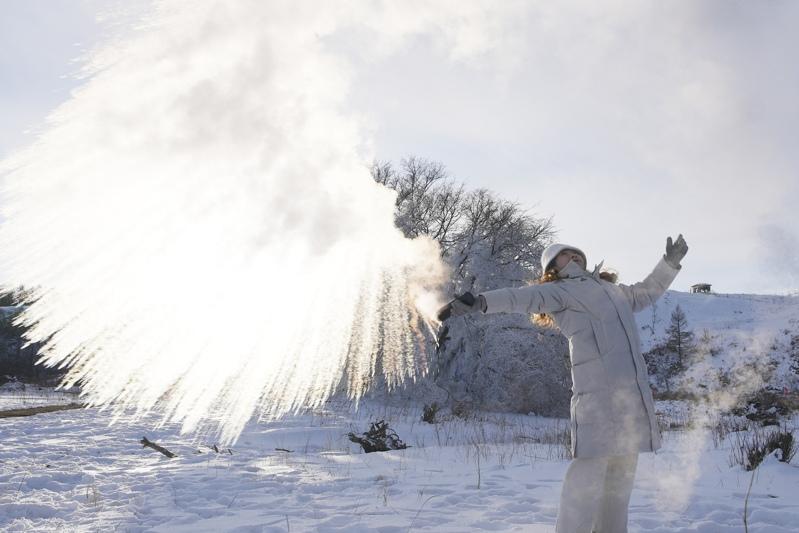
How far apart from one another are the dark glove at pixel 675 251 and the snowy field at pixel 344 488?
2.20 meters

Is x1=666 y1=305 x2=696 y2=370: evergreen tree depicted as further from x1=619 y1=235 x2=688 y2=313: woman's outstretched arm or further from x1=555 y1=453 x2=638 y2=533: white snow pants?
x1=555 y1=453 x2=638 y2=533: white snow pants

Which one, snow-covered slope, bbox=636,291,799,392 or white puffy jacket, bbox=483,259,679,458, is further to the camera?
snow-covered slope, bbox=636,291,799,392

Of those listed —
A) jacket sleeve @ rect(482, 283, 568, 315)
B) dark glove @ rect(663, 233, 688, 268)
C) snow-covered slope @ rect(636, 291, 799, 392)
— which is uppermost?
snow-covered slope @ rect(636, 291, 799, 392)

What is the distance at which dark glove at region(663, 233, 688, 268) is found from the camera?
4344 mm

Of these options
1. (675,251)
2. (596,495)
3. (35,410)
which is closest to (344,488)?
(596,495)

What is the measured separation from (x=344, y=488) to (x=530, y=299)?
3.93 meters

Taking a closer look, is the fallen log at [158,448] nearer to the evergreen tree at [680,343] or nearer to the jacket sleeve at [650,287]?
the jacket sleeve at [650,287]

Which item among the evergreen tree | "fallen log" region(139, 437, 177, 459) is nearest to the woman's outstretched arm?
"fallen log" region(139, 437, 177, 459)

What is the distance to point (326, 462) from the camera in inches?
334

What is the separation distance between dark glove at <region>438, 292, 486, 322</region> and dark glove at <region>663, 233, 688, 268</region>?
5.56 feet

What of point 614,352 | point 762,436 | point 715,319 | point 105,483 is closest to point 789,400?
point 762,436

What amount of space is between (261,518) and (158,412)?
11.9m

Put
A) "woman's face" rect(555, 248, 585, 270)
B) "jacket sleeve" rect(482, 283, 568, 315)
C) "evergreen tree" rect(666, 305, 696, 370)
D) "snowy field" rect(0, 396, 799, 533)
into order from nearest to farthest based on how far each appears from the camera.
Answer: "jacket sleeve" rect(482, 283, 568, 315) < "woman's face" rect(555, 248, 585, 270) < "snowy field" rect(0, 396, 799, 533) < "evergreen tree" rect(666, 305, 696, 370)

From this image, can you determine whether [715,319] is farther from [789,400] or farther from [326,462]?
[326,462]
